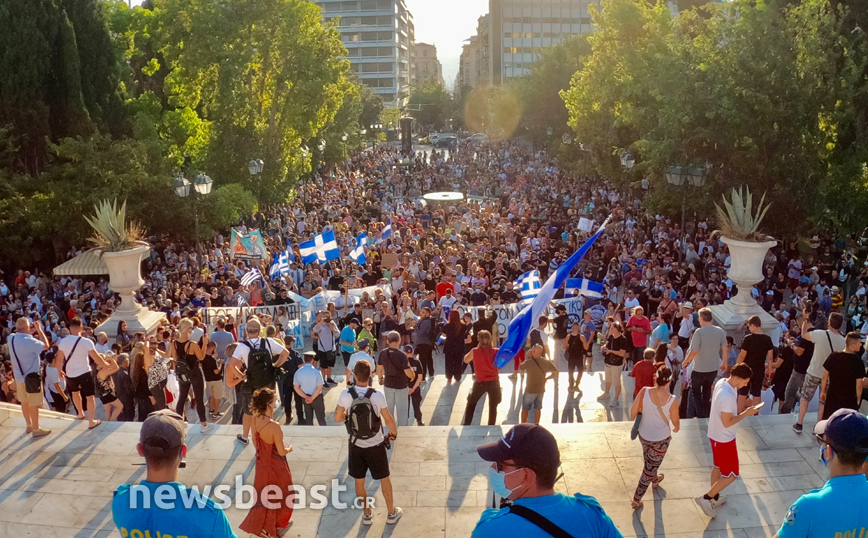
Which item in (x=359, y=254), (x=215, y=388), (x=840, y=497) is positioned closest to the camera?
(x=840, y=497)

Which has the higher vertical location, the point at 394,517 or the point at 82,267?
the point at 82,267

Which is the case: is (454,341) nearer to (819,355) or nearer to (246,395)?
(246,395)

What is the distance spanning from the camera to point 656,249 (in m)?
21.3

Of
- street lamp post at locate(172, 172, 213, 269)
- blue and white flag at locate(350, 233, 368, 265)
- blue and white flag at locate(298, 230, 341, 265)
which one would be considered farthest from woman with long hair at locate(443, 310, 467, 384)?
street lamp post at locate(172, 172, 213, 269)

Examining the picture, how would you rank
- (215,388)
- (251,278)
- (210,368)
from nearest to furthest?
(210,368), (215,388), (251,278)

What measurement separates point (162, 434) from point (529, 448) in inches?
65.1

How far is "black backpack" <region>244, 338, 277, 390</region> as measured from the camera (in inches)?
330

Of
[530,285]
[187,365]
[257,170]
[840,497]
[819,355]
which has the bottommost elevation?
[530,285]

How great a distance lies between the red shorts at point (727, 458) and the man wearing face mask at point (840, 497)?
10.1ft

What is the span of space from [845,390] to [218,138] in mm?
24349

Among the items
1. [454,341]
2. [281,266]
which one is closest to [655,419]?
[454,341]

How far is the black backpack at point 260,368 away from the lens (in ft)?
27.5

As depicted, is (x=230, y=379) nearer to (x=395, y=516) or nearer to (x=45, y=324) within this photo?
(x=395, y=516)

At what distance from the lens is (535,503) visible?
9.52 feet
